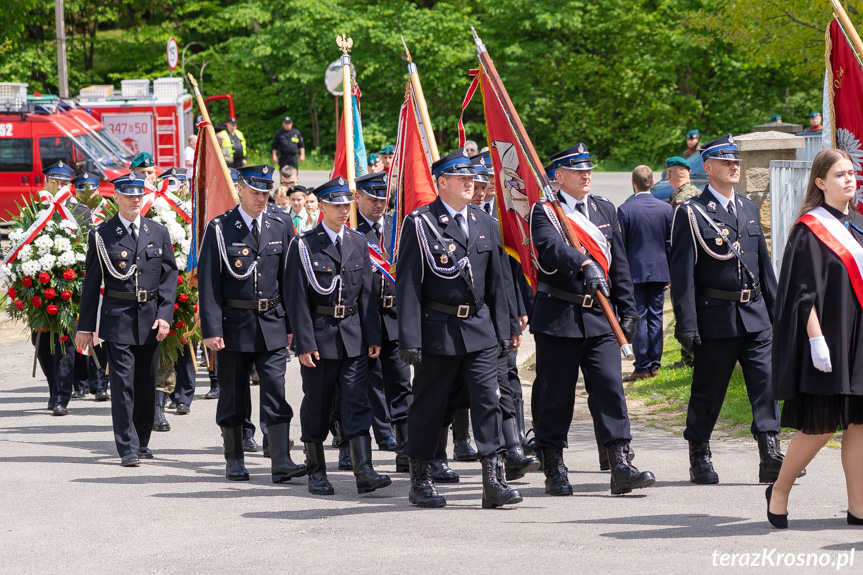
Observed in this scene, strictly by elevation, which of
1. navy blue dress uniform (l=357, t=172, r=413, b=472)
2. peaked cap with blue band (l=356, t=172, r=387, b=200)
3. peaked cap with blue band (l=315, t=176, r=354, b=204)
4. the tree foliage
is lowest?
navy blue dress uniform (l=357, t=172, r=413, b=472)

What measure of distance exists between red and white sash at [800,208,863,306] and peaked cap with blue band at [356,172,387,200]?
12.3 ft

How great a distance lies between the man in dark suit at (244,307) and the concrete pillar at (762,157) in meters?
5.28

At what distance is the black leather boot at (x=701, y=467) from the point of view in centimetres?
768

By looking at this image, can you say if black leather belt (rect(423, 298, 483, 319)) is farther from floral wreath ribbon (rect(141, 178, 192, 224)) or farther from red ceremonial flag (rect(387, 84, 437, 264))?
floral wreath ribbon (rect(141, 178, 192, 224))

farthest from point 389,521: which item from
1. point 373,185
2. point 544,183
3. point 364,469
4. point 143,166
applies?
point 143,166

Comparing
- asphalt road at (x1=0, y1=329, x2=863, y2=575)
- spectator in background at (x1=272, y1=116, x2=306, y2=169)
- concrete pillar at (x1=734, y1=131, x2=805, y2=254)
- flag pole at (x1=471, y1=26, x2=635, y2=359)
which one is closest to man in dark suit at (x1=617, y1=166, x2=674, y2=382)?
concrete pillar at (x1=734, y1=131, x2=805, y2=254)

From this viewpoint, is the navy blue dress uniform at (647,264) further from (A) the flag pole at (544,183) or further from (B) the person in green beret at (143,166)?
(B) the person in green beret at (143,166)

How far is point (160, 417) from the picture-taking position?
1073 cm

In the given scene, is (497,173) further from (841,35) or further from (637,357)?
(637,357)

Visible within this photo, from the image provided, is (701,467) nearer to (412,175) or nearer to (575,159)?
(575,159)

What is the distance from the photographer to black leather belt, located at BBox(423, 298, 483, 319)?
7.29m

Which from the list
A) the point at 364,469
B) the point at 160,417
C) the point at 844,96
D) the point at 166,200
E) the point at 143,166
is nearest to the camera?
the point at 364,469

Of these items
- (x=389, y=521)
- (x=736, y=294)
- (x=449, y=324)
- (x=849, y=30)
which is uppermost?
(x=849, y=30)

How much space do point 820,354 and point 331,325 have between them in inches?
129
